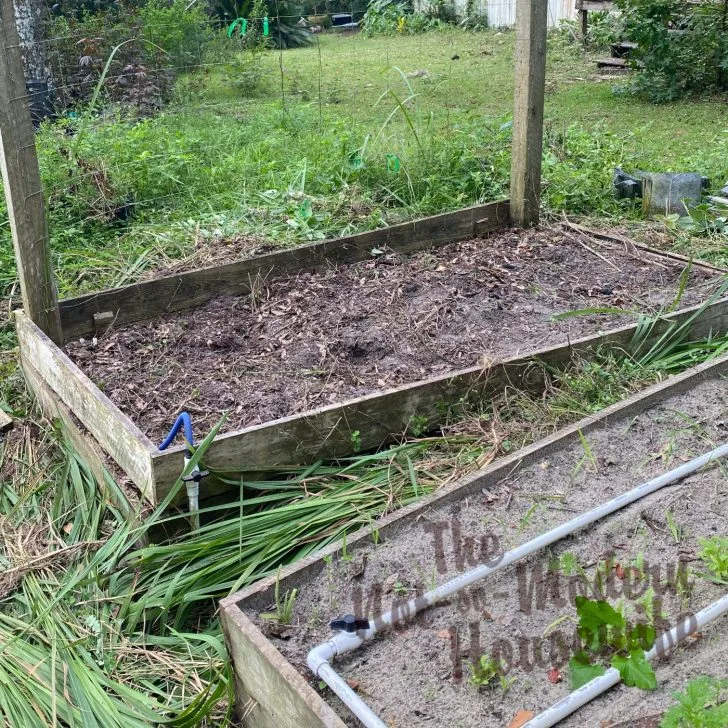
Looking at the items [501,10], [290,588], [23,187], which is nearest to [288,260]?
[23,187]

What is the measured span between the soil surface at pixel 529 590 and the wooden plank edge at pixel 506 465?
29 millimetres

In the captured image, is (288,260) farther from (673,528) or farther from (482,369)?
(673,528)

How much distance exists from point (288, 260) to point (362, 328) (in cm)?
73

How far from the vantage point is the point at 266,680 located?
75.0 inches

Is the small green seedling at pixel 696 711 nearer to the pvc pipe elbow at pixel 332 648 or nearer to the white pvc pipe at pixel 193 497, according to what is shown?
the pvc pipe elbow at pixel 332 648

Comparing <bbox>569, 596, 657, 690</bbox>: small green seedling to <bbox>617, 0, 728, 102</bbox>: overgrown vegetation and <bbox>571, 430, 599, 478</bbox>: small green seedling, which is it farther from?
<bbox>617, 0, 728, 102</bbox>: overgrown vegetation

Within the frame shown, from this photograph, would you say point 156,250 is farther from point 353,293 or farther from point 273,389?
point 273,389

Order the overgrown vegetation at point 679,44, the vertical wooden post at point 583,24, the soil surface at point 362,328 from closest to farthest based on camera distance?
the soil surface at point 362,328 < the overgrown vegetation at point 679,44 < the vertical wooden post at point 583,24

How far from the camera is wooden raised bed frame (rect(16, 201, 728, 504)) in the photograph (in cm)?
266

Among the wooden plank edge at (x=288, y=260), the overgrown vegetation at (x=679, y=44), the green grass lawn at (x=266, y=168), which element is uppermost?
the overgrown vegetation at (x=679, y=44)

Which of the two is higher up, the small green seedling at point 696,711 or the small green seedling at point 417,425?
the small green seedling at point 696,711

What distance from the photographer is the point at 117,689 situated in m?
2.18

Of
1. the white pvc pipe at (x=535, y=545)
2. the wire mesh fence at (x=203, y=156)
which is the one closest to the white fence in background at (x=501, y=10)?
the wire mesh fence at (x=203, y=156)

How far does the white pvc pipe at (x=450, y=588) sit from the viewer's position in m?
1.83
